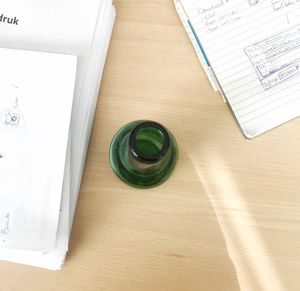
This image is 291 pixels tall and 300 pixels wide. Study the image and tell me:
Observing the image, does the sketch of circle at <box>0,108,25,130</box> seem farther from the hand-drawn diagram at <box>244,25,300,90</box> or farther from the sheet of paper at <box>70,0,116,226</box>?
the hand-drawn diagram at <box>244,25,300,90</box>

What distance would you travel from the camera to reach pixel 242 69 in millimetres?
564

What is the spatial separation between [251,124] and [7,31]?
0.35 meters

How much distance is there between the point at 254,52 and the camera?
565mm

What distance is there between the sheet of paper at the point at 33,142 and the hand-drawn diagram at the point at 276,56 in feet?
0.82

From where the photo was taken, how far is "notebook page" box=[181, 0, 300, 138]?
557 millimetres

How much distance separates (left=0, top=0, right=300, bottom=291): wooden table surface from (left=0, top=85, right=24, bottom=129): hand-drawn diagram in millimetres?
101

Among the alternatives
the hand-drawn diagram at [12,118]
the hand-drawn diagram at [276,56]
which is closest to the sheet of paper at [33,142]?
the hand-drawn diagram at [12,118]

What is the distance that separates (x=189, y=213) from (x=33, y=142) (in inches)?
8.8

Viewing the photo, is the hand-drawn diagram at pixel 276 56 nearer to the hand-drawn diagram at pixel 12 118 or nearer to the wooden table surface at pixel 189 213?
the wooden table surface at pixel 189 213

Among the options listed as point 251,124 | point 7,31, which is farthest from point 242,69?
point 7,31

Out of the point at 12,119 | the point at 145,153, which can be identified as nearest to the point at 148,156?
the point at 145,153

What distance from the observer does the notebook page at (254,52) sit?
0.56 meters

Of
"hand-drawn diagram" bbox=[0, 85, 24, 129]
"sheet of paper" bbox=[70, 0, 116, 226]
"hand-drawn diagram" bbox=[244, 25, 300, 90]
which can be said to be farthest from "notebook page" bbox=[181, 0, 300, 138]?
"hand-drawn diagram" bbox=[0, 85, 24, 129]

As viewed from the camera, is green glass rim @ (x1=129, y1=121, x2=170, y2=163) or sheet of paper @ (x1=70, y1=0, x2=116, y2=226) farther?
sheet of paper @ (x1=70, y1=0, x2=116, y2=226)
